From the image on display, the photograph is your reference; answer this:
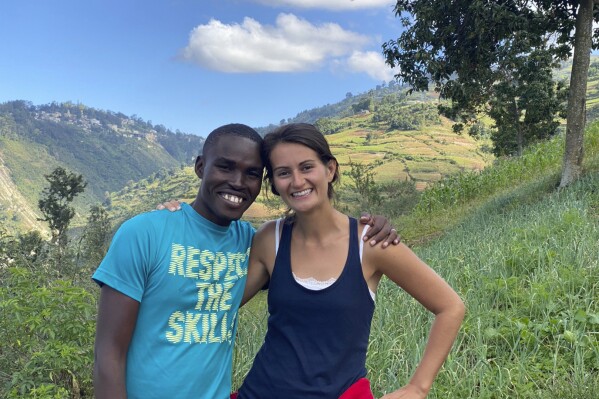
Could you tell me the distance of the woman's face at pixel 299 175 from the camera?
1.64 m

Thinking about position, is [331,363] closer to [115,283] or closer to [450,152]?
[115,283]

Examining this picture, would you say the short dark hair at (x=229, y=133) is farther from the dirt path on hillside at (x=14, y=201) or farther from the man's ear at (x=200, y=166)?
the dirt path on hillside at (x=14, y=201)

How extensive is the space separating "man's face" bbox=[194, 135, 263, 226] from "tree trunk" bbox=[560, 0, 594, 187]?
7.85 metres

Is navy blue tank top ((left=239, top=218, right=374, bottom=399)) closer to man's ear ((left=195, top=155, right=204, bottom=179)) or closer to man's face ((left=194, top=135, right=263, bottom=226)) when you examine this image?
man's face ((left=194, top=135, right=263, bottom=226))

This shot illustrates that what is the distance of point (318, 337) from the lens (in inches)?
60.6

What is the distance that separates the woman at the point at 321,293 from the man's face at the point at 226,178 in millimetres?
88

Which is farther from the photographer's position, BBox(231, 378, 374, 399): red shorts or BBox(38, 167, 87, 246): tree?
BBox(38, 167, 87, 246): tree

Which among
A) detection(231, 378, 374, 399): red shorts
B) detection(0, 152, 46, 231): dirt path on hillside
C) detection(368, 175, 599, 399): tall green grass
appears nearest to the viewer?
detection(231, 378, 374, 399): red shorts

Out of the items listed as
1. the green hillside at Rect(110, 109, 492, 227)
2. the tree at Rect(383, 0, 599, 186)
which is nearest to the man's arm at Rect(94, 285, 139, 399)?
the tree at Rect(383, 0, 599, 186)

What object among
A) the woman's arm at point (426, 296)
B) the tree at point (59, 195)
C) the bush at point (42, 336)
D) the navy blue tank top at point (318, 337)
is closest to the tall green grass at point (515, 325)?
the woman's arm at point (426, 296)

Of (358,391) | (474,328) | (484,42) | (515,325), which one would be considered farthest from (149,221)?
(484,42)

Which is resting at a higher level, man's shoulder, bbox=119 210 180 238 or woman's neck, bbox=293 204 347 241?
man's shoulder, bbox=119 210 180 238

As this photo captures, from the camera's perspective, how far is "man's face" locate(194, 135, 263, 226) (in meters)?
1.64

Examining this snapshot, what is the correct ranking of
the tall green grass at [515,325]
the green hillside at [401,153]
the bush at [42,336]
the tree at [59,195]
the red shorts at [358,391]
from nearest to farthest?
the red shorts at [358,391] → the tall green grass at [515,325] → the bush at [42,336] → the tree at [59,195] → the green hillside at [401,153]
